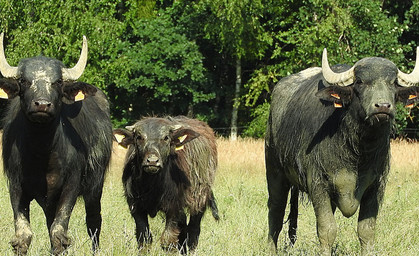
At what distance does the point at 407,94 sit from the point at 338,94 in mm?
676

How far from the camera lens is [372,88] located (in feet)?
26.1

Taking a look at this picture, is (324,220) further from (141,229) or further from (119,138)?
(119,138)

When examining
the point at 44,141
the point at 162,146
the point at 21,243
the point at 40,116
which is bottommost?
the point at 21,243

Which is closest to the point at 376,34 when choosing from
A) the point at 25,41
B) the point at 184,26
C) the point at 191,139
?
the point at 184,26

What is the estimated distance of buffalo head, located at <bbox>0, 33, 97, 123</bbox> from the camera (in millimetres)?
7703

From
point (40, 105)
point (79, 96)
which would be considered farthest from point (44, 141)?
point (40, 105)

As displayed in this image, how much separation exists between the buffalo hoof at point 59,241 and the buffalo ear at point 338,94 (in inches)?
116

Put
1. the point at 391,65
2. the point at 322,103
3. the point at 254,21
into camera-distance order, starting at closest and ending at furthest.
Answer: the point at 391,65 → the point at 322,103 → the point at 254,21

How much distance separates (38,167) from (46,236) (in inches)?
97.2

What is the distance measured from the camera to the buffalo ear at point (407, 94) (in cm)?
821

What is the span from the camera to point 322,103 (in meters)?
8.77

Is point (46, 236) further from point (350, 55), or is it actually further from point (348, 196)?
point (350, 55)

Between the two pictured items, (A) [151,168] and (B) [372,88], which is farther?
(A) [151,168]

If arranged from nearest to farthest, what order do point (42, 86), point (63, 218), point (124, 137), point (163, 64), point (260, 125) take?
1. point (42, 86)
2. point (63, 218)
3. point (124, 137)
4. point (260, 125)
5. point (163, 64)
